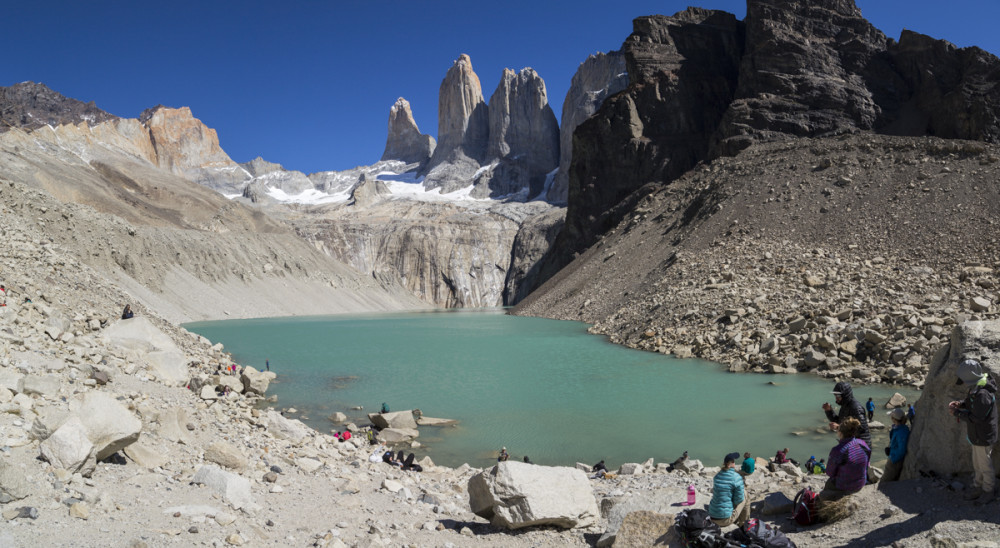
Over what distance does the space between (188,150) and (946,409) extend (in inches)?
7482

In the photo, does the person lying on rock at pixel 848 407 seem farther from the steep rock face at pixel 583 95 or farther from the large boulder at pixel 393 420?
the steep rock face at pixel 583 95

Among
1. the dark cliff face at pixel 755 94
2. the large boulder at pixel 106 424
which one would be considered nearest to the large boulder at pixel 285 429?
the large boulder at pixel 106 424

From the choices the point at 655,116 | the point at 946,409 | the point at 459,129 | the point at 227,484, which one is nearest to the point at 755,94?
the point at 655,116

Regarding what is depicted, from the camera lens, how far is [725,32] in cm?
6656

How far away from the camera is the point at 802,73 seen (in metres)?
55.1

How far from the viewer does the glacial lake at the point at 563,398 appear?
11.9 meters

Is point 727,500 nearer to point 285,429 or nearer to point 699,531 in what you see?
point 699,531

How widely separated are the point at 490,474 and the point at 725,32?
7150cm

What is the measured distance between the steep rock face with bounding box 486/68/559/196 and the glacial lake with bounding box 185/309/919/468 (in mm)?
105551

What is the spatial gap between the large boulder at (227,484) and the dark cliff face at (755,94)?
173 ft

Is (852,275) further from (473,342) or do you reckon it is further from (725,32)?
(725,32)

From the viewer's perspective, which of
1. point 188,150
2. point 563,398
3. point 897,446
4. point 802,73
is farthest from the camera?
point 188,150

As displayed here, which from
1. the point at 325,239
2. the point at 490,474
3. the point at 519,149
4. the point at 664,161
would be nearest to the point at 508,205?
the point at 519,149

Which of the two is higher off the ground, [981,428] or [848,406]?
[981,428]
